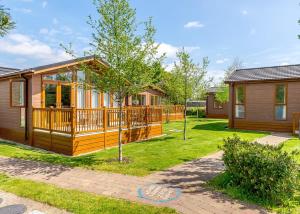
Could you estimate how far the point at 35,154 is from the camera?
9.23 metres

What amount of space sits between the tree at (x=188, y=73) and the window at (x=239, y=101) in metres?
6.28

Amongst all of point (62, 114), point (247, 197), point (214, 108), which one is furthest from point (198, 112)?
point (247, 197)

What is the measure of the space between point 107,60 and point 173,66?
5.87 meters

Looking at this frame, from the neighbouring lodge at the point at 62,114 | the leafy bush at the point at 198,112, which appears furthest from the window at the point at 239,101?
the leafy bush at the point at 198,112

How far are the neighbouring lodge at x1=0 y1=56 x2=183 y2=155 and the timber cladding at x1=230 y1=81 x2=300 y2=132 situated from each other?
705 centimetres

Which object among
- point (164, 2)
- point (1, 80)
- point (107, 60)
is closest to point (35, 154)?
point (107, 60)

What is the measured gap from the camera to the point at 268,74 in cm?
1717

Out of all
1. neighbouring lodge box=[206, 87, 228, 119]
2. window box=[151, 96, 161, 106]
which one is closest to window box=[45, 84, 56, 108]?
window box=[151, 96, 161, 106]

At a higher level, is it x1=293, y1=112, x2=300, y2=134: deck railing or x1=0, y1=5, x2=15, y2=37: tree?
x1=0, y1=5, x2=15, y2=37: tree

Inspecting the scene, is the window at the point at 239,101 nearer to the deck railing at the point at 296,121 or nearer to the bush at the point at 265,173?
the deck railing at the point at 296,121

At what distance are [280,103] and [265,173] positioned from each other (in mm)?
13233

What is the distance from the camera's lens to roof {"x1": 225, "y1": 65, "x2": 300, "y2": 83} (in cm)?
1595

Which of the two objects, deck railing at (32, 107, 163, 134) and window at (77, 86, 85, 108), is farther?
window at (77, 86, 85, 108)

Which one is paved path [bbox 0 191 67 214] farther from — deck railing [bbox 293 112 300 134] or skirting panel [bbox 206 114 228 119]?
skirting panel [bbox 206 114 228 119]
